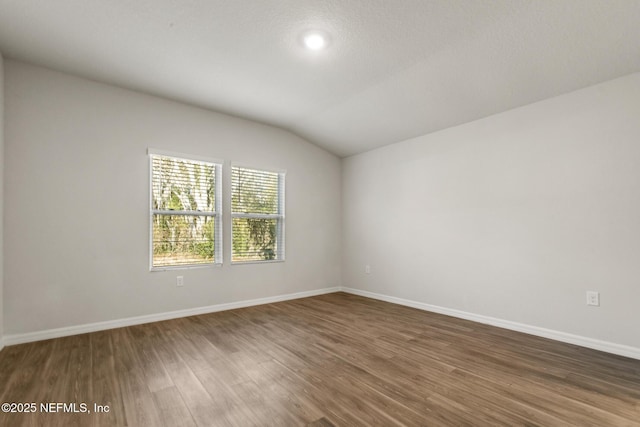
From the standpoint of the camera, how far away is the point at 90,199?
11.2 feet

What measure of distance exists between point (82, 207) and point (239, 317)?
2.13 metres

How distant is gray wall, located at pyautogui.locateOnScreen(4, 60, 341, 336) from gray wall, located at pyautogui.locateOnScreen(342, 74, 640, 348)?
7.99ft

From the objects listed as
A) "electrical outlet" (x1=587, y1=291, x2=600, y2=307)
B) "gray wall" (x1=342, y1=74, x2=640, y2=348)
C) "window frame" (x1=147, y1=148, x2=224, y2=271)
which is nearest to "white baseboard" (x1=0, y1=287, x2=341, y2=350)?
"window frame" (x1=147, y1=148, x2=224, y2=271)

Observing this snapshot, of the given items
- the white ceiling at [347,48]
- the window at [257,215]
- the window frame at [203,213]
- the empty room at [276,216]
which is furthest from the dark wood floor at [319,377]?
the white ceiling at [347,48]

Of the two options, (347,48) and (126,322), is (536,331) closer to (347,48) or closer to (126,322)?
(347,48)

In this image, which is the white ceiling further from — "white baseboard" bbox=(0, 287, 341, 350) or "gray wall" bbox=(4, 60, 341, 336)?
"white baseboard" bbox=(0, 287, 341, 350)

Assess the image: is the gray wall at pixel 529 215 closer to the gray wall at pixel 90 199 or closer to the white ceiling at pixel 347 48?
the white ceiling at pixel 347 48

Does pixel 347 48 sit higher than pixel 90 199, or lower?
higher

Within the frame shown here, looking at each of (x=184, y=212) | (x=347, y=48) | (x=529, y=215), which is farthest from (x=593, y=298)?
(x=184, y=212)

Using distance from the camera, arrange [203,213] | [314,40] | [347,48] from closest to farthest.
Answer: [314,40], [347,48], [203,213]

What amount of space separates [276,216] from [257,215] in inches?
13.3

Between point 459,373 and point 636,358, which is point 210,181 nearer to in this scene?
point 459,373

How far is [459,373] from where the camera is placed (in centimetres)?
238

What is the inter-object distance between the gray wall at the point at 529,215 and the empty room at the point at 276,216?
2cm
